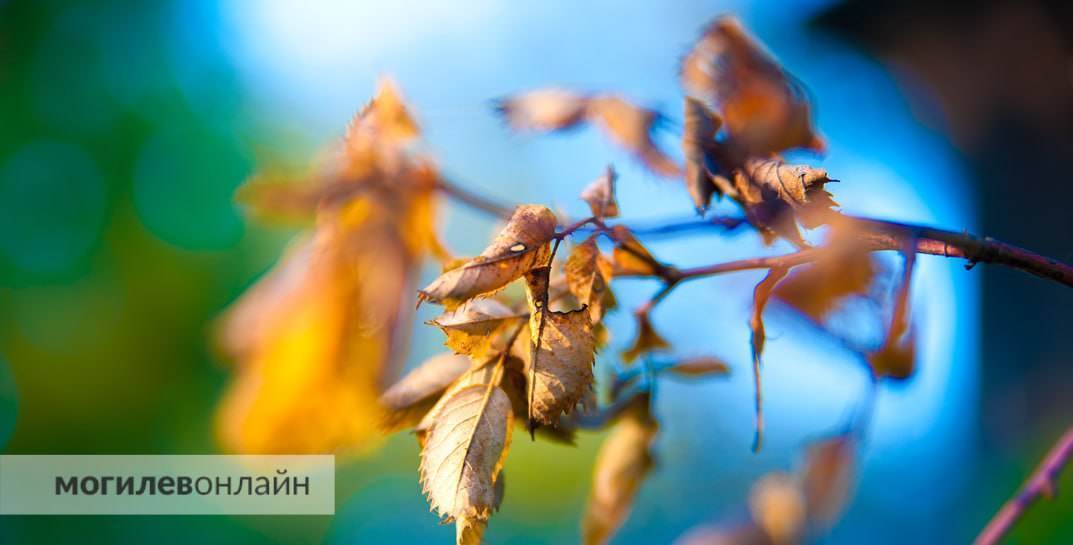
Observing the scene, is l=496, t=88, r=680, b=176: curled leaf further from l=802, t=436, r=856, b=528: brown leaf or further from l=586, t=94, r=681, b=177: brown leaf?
l=802, t=436, r=856, b=528: brown leaf

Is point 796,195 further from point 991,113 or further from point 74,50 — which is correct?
point 74,50

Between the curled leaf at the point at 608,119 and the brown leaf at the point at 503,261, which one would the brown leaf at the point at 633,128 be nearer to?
the curled leaf at the point at 608,119

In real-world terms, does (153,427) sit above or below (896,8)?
below

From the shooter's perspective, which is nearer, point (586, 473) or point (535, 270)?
point (535, 270)

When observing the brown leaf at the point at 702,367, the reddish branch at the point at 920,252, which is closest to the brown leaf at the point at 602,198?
the reddish branch at the point at 920,252

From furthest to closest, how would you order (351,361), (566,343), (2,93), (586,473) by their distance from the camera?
1. (2,93)
2. (586,473)
3. (351,361)
4. (566,343)

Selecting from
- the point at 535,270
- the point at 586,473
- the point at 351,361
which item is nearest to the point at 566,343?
the point at 535,270

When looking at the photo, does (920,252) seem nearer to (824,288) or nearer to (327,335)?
(824,288)
